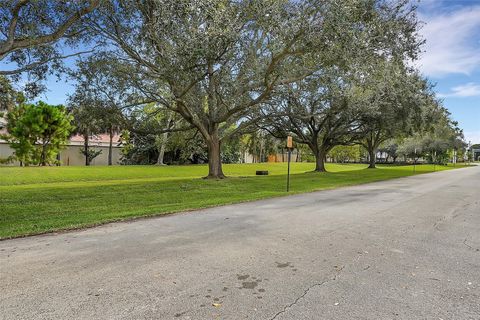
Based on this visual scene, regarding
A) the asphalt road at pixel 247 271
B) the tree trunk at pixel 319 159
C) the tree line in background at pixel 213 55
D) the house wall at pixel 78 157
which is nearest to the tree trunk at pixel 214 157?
the tree line in background at pixel 213 55

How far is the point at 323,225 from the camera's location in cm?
771

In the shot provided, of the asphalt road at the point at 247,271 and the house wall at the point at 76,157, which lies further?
the house wall at the point at 76,157

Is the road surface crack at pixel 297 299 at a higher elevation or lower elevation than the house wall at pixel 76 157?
lower

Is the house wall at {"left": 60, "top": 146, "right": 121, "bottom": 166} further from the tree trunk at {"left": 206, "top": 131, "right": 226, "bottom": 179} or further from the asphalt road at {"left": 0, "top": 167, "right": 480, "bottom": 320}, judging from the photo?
the asphalt road at {"left": 0, "top": 167, "right": 480, "bottom": 320}

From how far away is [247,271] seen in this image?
460cm

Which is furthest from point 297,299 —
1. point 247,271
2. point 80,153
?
point 80,153

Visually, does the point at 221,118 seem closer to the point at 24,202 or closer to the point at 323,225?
the point at 24,202

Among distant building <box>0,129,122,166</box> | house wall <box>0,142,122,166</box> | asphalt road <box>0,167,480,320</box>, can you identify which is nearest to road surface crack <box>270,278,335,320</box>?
asphalt road <box>0,167,480,320</box>

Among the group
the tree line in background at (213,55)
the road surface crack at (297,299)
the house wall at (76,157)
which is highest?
the tree line in background at (213,55)

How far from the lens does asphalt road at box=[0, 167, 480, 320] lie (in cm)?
352

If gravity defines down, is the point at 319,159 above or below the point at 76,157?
above

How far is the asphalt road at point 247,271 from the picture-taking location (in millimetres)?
3521

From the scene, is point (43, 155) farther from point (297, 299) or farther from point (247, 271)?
point (297, 299)

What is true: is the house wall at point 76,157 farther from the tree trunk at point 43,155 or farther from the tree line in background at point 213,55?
the tree line in background at point 213,55
